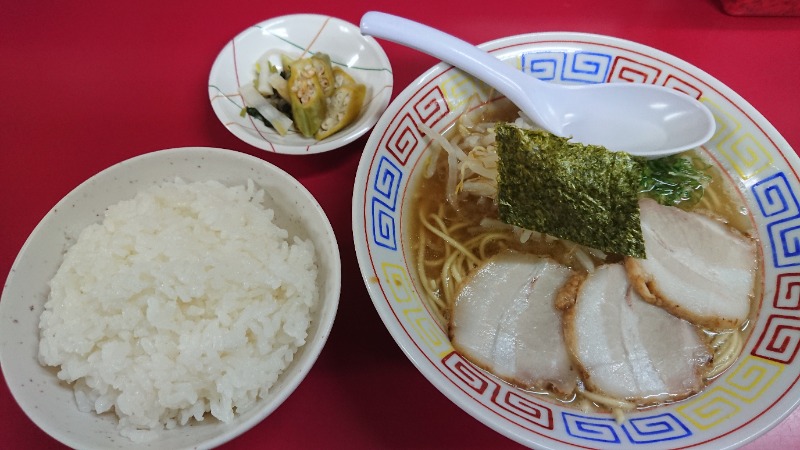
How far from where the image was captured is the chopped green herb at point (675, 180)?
1.55 m

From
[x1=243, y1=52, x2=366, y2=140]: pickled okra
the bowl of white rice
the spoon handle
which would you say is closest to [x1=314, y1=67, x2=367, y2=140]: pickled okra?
[x1=243, y1=52, x2=366, y2=140]: pickled okra

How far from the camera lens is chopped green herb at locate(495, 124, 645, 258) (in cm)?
131

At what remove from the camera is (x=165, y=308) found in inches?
44.6

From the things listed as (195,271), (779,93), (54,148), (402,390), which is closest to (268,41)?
(54,148)

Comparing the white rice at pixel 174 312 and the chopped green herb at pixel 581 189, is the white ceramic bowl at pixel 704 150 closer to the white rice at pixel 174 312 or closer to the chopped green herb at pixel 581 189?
the white rice at pixel 174 312

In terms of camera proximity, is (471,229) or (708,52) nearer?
(471,229)

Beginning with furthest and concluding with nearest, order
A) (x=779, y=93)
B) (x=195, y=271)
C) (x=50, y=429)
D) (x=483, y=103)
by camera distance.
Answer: (x=779, y=93) → (x=483, y=103) → (x=195, y=271) → (x=50, y=429)

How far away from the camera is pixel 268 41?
184 cm

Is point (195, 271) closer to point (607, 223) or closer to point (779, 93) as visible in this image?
point (607, 223)

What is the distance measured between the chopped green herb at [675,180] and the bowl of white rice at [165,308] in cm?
103

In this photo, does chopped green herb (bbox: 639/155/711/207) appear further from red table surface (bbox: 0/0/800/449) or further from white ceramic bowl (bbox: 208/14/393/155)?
white ceramic bowl (bbox: 208/14/393/155)

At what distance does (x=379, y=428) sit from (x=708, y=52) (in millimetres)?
1809

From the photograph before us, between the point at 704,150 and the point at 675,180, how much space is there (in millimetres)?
151

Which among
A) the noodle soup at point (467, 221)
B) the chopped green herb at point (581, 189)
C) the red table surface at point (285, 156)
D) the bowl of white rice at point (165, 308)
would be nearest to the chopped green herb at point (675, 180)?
the noodle soup at point (467, 221)
